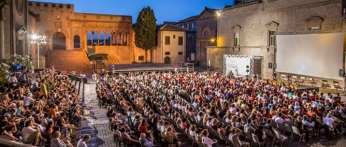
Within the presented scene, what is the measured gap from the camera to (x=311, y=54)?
83.1 ft

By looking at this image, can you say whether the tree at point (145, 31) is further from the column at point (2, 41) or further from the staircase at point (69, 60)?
the column at point (2, 41)

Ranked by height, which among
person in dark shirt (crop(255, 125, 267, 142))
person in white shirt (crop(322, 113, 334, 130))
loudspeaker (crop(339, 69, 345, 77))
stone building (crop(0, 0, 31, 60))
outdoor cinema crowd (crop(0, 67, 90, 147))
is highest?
stone building (crop(0, 0, 31, 60))

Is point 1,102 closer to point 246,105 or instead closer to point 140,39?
point 246,105

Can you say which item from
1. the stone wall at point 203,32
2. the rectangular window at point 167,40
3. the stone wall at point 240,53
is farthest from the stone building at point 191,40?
the stone wall at point 240,53

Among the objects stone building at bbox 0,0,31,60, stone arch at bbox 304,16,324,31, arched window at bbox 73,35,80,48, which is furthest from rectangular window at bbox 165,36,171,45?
stone arch at bbox 304,16,324,31

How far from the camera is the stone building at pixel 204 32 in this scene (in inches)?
1819

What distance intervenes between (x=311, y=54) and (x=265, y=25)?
311 inches

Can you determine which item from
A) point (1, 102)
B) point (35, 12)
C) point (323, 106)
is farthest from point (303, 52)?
point (35, 12)

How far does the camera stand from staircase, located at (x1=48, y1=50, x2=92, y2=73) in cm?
3859

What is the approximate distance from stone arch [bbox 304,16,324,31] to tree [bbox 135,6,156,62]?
25.9 m

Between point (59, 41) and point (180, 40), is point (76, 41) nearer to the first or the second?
point (59, 41)

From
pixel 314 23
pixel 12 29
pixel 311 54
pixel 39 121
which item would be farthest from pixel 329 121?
pixel 12 29

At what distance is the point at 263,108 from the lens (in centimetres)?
1426

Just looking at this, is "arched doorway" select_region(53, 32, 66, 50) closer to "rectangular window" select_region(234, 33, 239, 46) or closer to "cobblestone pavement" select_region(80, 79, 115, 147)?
"rectangular window" select_region(234, 33, 239, 46)
